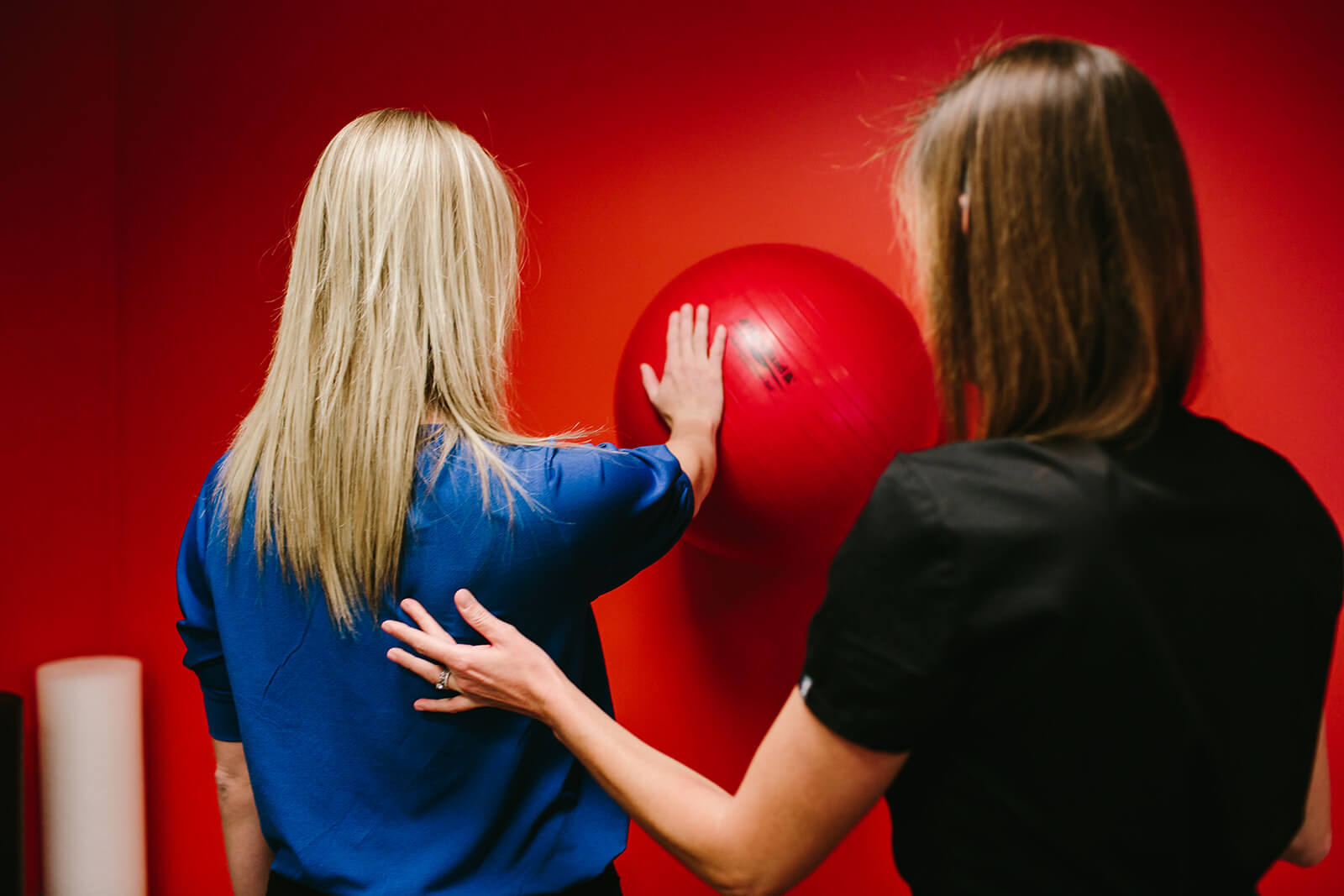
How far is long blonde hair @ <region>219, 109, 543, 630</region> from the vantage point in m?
1.07

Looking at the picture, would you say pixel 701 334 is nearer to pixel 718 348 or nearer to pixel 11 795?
pixel 718 348

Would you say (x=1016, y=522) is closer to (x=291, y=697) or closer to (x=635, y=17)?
(x=291, y=697)

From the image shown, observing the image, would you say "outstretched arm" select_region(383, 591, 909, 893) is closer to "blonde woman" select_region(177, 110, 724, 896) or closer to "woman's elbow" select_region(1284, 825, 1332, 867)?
"blonde woman" select_region(177, 110, 724, 896)

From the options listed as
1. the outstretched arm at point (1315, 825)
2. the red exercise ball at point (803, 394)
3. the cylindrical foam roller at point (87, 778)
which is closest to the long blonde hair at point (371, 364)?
the red exercise ball at point (803, 394)

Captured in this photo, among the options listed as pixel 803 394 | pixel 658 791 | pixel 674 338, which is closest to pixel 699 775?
pixel 658 791

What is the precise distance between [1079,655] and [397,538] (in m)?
0.74

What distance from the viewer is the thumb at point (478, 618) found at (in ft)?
3.46

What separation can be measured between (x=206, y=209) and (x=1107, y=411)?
7.48 feet

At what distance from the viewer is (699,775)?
0.89 meters

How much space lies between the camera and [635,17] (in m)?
1.94

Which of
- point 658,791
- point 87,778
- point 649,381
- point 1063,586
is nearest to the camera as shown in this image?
point 1063,586

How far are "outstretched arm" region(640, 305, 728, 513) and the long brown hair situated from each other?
54 cm

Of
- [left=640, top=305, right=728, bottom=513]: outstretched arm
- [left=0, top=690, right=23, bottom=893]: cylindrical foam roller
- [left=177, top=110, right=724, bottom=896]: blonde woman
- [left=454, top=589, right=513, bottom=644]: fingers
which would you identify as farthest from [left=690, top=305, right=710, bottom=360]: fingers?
[left=0, top=690, right=23, bottom=893]: cylindrical foam roller

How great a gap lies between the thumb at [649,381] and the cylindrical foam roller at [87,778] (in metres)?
1.68
